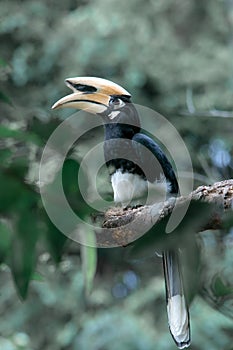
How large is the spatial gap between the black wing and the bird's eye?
80 millimetres

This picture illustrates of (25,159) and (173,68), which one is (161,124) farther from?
(25,159)

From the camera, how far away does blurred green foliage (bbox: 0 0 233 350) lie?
328 centimetres

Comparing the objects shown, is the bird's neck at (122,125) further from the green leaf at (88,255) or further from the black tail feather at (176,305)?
the green leaf at (88,255)

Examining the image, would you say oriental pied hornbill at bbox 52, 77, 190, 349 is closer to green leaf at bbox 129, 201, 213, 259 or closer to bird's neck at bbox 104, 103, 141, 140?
bird's neck at bbox 104, 103, 141, 140

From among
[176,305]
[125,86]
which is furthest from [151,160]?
[125,86]

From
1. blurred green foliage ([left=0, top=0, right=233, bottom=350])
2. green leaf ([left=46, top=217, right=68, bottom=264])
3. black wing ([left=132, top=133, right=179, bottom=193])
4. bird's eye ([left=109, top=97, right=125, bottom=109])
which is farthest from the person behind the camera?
blurred green foliage ([left=0, top=0, right=233, bottom=350])

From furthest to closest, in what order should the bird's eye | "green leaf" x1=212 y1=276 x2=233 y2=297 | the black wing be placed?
the bird's eye → the black wing → "green leaf" x1=212 y1=276 x2=233 y2=297

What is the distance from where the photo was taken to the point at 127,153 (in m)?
1.61

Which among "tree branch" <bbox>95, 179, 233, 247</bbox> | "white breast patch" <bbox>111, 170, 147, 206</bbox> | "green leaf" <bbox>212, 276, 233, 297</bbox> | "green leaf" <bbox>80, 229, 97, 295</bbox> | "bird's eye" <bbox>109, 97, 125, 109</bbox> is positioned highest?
"bird's eye" <bbox>109, 97, 125, 109</bbox>

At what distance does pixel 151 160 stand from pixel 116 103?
0.57 feet

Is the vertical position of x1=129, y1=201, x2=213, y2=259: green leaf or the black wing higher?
the black wing

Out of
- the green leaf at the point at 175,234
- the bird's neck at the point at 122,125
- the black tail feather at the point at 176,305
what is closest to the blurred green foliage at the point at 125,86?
the bird's neck at the point at 122,125

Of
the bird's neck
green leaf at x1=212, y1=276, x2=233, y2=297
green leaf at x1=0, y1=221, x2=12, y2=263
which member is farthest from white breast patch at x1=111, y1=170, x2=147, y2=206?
green leaf at x1=0, y1=221, x2=12, y2=263

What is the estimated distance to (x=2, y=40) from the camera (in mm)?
3738
